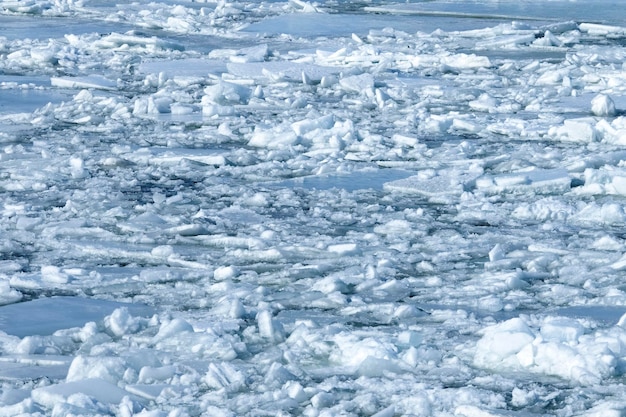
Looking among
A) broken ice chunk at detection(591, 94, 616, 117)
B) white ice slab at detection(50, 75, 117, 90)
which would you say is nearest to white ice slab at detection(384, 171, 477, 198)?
broken ice chunk at detection(591, 94, 616, 117)

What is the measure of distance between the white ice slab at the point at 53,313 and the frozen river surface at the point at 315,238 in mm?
11

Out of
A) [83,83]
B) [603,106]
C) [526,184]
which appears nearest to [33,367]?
[526,184]

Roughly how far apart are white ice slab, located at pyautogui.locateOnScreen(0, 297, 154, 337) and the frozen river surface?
1cm

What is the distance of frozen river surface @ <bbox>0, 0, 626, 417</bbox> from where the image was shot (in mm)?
3219

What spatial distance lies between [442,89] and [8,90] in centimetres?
356

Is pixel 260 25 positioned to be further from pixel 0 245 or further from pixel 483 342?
pixel 483 342

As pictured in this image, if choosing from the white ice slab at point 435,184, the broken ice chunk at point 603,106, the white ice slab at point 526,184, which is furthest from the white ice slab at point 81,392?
the broken ice chunk at point 603,106

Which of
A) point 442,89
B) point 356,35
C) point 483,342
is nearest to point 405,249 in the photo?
point 483,342

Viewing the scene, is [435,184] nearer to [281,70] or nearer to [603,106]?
[603,106]

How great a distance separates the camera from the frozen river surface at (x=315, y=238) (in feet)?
10.6

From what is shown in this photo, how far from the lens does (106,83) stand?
9.31m

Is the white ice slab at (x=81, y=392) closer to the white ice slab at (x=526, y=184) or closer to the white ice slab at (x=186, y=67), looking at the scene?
the white ice slab at (x=526, y=184)

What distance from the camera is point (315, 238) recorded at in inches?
188

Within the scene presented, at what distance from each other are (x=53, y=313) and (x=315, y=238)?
1328 millimetres
